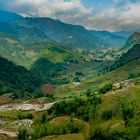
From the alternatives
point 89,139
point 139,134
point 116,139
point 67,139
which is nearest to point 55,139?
point 67,139

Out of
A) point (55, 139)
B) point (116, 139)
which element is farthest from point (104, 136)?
point (55, 139)

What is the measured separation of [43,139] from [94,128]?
125ft

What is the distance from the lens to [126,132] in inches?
5925

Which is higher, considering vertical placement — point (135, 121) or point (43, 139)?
point (135, 121)

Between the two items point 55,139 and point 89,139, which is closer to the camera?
point 89,139

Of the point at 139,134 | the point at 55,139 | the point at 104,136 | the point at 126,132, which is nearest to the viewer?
the point at 139,134

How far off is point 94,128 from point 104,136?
756 centimetres

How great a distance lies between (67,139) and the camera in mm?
194375

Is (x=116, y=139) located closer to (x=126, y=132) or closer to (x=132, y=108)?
(x=126, y=132)

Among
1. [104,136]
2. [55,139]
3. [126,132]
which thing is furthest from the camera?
[55,139]

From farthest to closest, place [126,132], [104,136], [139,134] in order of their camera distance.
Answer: [104,136], [126,132], [139,134]

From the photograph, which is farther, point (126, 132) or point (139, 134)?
point (126, 132)

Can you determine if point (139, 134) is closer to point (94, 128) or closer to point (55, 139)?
point (94, 128)

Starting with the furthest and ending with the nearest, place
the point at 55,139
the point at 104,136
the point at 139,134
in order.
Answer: the point at 55,139 < the point at 104,136 < the point at 139,134
